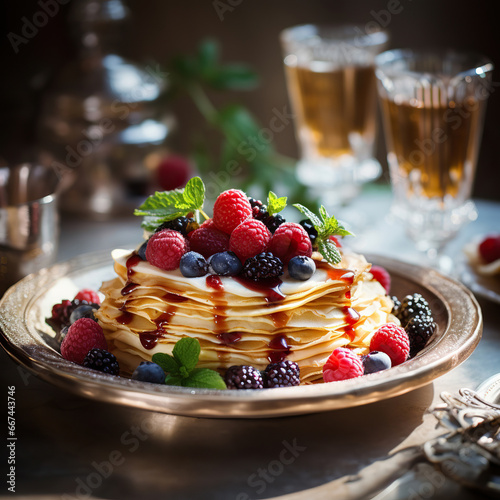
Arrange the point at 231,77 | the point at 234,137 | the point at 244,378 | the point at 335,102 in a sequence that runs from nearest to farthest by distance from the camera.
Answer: the point at 244,378, the point at 335,102, the point at 234,137, the point at 231,77

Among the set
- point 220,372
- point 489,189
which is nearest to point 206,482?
point 220,372

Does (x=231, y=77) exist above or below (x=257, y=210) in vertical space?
below

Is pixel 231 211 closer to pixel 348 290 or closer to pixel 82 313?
pixel 348 290

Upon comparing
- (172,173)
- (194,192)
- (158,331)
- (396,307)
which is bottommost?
(172,173)

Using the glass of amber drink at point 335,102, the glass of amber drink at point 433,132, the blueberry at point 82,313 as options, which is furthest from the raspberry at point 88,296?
the glass of amber drink at point 335,102

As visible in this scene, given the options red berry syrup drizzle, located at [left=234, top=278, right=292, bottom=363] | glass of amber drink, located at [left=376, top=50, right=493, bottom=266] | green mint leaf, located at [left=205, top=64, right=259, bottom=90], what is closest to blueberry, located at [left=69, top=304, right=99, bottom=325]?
red berry syrup drizzle, located at [left=234, top=278, right=292, bottom=363]

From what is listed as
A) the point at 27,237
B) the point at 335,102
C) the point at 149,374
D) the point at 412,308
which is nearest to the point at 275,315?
the point at 149,374

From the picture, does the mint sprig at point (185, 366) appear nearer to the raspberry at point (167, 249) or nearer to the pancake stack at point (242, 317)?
the pancake stack at point (242, 317)
